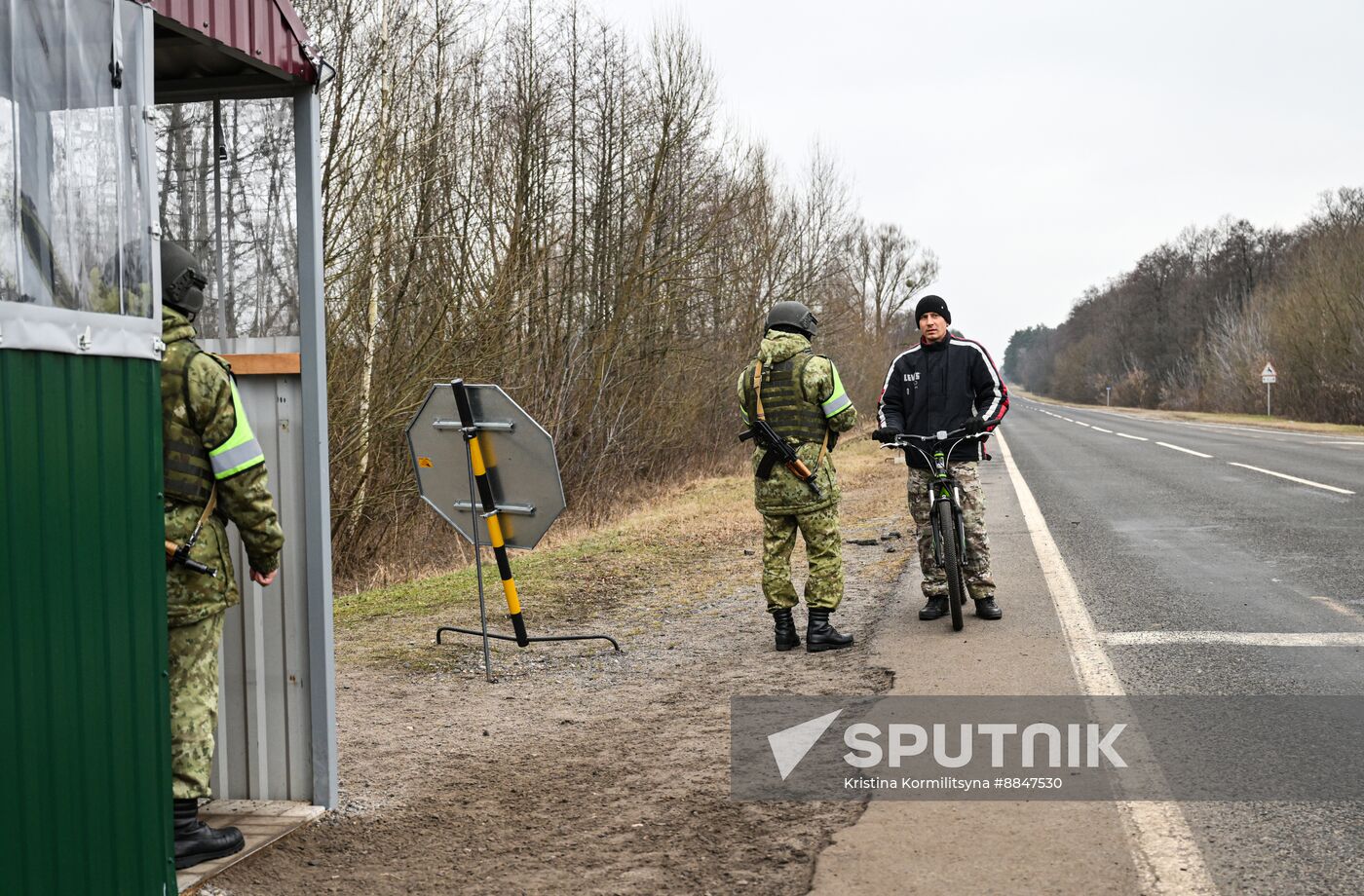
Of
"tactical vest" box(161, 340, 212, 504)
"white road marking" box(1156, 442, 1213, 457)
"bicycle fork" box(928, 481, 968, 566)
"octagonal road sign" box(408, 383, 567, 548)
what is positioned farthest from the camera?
"white road marking" box(1156, 442, 1213, 457)

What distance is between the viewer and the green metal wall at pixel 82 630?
282cm

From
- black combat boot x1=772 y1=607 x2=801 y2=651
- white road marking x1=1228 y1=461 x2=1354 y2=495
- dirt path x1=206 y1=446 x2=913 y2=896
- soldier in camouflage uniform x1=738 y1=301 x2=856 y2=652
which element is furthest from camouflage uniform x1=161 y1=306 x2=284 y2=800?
white road marking x1=1228 y1=461 x2=1354 y2=495

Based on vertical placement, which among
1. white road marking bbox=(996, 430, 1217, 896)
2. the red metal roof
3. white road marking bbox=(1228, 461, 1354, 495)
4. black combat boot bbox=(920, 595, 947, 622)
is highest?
the red metal roof

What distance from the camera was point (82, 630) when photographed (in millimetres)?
3053

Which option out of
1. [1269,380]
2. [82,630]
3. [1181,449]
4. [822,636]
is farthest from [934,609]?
[1269,380]

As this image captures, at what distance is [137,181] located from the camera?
3.31 meters

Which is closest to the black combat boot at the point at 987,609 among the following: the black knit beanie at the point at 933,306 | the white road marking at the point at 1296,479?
the black knit beanie at the point at 933,306

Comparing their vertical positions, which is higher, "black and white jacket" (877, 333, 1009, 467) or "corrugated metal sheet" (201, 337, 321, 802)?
"black and white jacket" (877, 333, 1009, 467)

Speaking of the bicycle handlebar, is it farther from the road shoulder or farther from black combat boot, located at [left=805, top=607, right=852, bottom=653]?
the road shoulder

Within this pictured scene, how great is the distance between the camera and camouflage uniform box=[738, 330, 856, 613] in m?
7.07

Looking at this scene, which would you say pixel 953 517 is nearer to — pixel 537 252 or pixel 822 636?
pixel 822 636

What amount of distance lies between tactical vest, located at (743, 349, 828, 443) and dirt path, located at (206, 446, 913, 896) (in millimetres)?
1267

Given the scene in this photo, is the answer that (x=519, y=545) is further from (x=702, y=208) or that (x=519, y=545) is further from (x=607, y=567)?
(x=702, y=208)

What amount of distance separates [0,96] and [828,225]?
3301 centimetres
